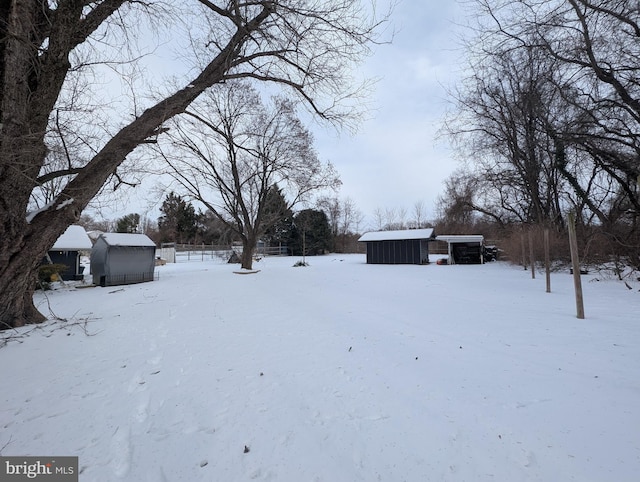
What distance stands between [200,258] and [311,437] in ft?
120

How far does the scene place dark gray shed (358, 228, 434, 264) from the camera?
23938 millimetres

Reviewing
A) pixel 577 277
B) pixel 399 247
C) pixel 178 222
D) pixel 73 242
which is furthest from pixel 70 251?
pixel 178 222

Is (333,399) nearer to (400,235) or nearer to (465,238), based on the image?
(465,238)

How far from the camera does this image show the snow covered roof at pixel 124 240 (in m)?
13.3

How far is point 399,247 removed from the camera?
81.4 ft

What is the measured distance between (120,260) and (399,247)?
1977 cm

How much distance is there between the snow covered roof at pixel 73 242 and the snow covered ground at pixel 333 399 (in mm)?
13001

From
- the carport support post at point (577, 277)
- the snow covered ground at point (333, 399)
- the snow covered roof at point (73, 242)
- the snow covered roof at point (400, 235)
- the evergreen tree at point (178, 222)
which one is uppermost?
the evergreen tree at point (178, 222)

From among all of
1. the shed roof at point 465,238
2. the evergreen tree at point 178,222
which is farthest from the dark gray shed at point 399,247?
the evergreen tree at point 178,222

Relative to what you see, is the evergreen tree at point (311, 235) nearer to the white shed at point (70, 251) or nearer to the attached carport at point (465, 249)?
the attached carport at point (465, 249)

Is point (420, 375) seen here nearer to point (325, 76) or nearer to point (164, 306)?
point (325, 76)

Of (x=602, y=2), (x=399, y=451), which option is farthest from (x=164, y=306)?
(x=602, y=2)

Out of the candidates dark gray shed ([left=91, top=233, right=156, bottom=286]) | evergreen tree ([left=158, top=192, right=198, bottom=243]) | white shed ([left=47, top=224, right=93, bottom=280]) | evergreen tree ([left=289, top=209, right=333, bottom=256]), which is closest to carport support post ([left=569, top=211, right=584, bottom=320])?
dark gray shed ([left=91, top=233, right=156, bottom=286])

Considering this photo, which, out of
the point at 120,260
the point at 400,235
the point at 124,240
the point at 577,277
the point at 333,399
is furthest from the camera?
the point at 400,235
